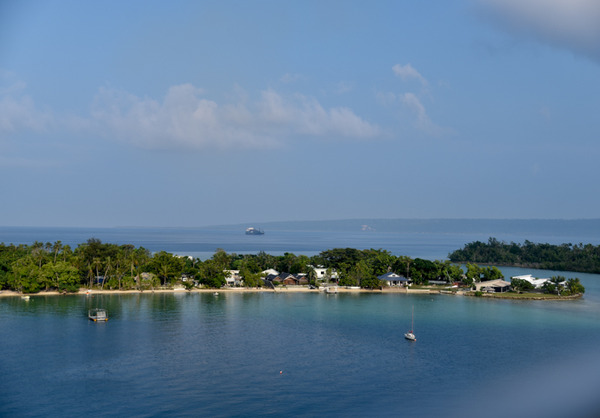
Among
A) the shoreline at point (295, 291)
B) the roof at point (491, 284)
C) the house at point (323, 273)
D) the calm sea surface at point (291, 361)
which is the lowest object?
the calm sea surface at point (291, 361)

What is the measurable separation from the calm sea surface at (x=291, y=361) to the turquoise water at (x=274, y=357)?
103 mm

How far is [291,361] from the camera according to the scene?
31.0 m

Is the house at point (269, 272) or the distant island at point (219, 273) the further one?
the house at point (269, 272)

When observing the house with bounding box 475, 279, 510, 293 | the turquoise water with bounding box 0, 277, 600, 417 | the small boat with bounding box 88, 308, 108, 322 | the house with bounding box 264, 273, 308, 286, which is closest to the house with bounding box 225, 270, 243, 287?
the house with bounding box 264, 273, 308, 286

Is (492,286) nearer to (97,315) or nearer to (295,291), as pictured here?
(295,291)

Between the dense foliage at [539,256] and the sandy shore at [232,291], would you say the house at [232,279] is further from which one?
the dense foliage at [539,256]

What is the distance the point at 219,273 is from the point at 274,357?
33.2m

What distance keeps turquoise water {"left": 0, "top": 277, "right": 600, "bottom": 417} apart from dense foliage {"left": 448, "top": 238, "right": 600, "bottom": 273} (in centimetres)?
5534

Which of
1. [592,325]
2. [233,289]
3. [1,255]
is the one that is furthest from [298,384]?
[1,255]

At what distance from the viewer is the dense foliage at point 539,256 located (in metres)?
102

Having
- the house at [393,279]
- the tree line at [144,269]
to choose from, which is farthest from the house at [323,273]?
the house at [393,279]

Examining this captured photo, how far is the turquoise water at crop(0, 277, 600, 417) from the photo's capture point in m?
24.4

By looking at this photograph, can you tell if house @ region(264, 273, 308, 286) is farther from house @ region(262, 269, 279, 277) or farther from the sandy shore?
the sandy shore

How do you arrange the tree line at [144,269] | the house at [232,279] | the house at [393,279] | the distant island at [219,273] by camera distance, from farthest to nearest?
the house at [393,279]
the house at [232,279]
the distant island at [219,273]
the tree line at [144,269]
